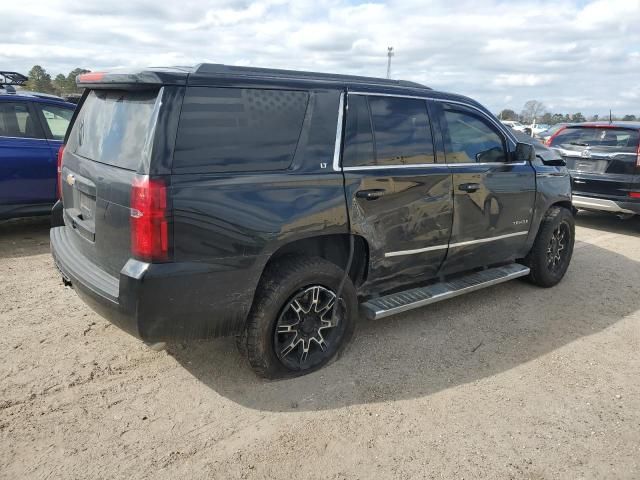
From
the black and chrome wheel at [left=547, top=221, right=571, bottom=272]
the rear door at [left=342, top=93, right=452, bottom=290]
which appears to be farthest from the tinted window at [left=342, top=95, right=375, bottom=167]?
the black and chrome wheel at [left=547, top=221, right=571, bottom=272]

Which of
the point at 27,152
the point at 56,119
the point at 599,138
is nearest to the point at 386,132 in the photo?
the point at 27,152

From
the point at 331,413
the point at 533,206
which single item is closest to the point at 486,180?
the point at 533,206

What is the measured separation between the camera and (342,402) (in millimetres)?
3113

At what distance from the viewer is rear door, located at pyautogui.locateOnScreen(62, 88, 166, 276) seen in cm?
274

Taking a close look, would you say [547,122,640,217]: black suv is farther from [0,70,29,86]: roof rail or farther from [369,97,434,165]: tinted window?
[0,70,29,86]: roof rail

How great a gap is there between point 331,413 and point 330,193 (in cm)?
131

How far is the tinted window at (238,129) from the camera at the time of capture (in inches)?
108

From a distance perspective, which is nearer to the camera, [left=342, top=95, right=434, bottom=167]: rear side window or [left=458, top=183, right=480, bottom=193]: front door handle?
[left=342, top=95, right=434, bottom=167]: rear side window

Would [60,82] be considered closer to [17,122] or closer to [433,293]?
[17,122]

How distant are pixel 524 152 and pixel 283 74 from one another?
2.41m

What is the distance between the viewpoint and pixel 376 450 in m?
2.71

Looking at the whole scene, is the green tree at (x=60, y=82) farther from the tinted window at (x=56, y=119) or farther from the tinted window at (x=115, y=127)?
the tinted window at (x=115, y=127)

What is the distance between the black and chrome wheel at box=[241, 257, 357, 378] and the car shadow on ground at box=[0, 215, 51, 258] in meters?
3.66

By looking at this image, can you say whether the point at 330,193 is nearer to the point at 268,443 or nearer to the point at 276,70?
the point at 276,70
